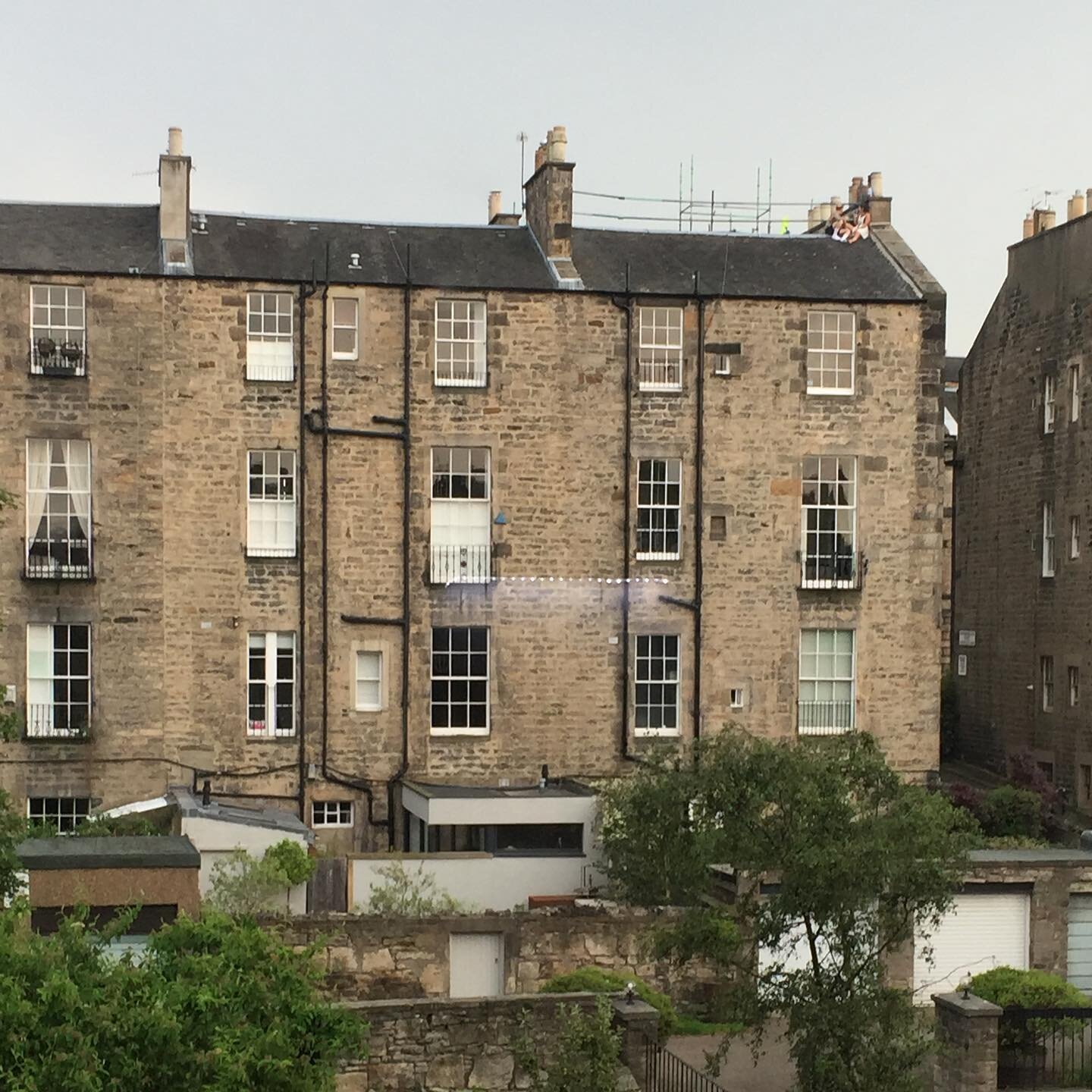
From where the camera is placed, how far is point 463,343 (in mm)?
35188

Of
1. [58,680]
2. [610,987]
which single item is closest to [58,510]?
[58,680]

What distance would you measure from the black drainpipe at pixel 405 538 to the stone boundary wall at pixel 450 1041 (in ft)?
48.7

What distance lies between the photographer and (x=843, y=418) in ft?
120

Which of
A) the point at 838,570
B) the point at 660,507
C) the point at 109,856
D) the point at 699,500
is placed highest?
the point at 699,500

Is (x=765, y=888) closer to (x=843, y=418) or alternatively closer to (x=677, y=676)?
(x=677, y=676)

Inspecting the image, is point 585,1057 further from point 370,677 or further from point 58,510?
point 58,510

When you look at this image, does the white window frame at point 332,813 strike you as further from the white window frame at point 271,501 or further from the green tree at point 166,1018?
the green tree at point 166,1018

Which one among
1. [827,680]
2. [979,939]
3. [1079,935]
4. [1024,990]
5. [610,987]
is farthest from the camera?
[827,680]

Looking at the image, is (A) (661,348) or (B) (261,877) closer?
(B) (261,877)

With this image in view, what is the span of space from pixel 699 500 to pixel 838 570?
10.4ft

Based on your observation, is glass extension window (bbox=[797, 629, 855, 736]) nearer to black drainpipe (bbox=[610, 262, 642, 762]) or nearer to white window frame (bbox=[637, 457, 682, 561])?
white window frame (bbox=[637, 457, 682, 561])

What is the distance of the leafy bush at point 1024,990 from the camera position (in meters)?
23.3

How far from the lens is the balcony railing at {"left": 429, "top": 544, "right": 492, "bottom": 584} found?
35031 mm

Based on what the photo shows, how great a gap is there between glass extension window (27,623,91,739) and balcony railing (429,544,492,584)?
6.52m
